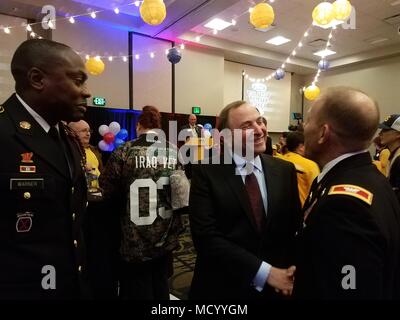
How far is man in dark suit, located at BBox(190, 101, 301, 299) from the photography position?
1.28 meters

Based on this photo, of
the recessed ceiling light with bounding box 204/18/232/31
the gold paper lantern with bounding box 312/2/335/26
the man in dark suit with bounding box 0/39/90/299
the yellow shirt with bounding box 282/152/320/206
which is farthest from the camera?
the recessed ceiling light with bounding box 204/18/232/31

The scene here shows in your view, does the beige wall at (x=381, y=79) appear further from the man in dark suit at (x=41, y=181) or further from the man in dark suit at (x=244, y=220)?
the man in dark suit at (x=41, y=181)

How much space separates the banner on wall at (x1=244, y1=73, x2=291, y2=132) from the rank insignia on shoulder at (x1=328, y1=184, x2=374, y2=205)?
9.03 m

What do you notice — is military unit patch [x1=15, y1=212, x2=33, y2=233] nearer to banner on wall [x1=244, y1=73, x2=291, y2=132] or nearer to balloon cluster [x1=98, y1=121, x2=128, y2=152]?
balloon cluster [x1=98, y1=121, x2=128, y2=152]

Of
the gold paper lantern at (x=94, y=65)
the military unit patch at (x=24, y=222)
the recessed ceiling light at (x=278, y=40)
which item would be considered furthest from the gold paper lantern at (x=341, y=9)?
the military unit patch at (x=24, y=222)

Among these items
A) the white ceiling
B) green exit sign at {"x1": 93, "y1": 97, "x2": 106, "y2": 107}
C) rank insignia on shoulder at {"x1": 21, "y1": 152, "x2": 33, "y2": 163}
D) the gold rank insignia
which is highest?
the white ceiling

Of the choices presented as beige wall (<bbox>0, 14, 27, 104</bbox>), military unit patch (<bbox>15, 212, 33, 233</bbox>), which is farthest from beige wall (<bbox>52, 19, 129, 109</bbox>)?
military unit patch (<bbox>15, 212, 33, 233</bbox>)

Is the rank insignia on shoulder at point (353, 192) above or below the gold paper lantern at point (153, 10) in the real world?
below

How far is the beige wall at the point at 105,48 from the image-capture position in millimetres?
6230

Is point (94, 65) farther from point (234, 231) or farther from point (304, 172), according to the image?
point (234, 231)

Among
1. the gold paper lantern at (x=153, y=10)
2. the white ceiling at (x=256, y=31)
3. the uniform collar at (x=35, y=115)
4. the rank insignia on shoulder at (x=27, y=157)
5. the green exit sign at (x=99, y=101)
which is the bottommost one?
the rank insignia on shoulder at (x=27, y=157)

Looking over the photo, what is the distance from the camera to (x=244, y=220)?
4.40 ft
